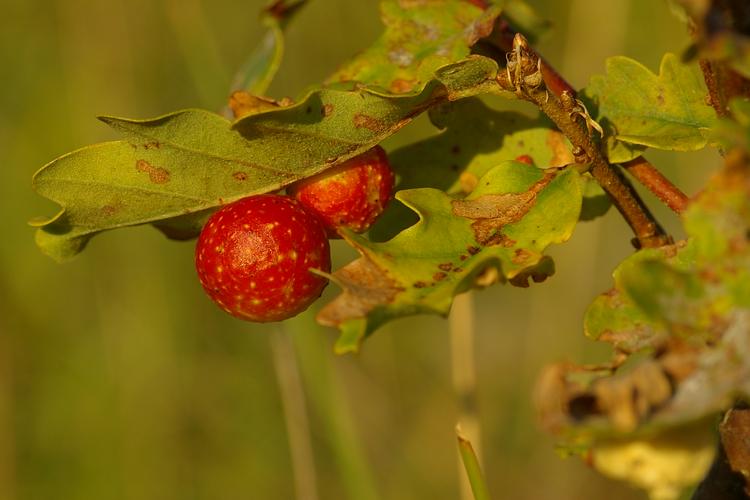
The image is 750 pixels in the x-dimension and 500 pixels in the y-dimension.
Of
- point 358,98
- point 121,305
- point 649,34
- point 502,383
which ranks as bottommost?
point 502,383

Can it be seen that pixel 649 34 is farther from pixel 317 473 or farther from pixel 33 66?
pixel 33 66

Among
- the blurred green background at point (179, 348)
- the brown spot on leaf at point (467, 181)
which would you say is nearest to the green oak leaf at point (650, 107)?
the brown spot on leaf at point (467, 181)

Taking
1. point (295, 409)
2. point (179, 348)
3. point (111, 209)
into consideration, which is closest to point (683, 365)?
point (111, 209)

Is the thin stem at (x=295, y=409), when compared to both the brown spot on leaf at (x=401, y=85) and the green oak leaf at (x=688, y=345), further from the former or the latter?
the green oak leaf at (x=688, y=345)

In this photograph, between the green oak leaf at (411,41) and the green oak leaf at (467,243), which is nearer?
the green oak leaf at (467,243)

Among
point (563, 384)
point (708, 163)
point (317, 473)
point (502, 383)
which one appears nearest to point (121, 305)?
point (317, 473)

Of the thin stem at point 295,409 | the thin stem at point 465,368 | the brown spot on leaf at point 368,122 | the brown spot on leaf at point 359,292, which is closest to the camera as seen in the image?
the brown spot on leaf at point 359,292
